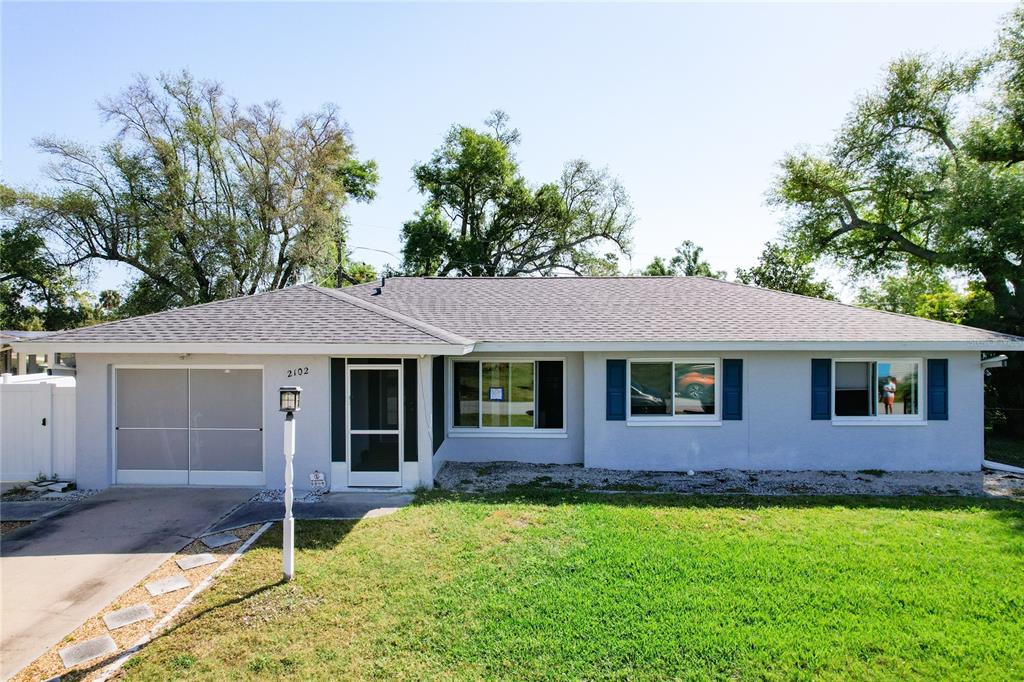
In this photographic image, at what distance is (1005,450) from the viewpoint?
1368 centimetres

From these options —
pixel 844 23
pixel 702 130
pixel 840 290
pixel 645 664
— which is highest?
pixel 844 23

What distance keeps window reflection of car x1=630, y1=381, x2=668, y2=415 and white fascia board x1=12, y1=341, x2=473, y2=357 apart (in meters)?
4.25

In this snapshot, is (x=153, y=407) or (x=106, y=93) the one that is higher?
(x=106, y=93)

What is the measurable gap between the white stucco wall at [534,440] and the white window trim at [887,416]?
17.1 feet

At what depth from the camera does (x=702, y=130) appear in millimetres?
15312

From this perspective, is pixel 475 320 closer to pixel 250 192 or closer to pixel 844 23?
pixel 844 23

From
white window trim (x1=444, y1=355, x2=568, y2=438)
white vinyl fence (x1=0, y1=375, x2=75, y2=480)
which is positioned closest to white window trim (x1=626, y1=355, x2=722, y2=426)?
white window trim (x1=444, y1=355, x2=568, y2=438)

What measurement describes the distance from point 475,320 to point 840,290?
2233 cm

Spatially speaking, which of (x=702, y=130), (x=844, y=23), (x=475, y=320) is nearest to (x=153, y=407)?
(x=475, y=320)

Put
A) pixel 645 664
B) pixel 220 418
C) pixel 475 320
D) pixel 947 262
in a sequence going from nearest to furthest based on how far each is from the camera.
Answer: pixel 645 664
pixel 220 418
pixel 475 320
pixel 947 262

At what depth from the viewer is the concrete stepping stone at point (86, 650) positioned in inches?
182

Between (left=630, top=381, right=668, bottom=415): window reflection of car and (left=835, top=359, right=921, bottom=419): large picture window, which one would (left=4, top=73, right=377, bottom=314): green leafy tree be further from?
(left=835, top=359, right=921, bottom=419): large picture window

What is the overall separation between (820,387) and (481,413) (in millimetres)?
7112

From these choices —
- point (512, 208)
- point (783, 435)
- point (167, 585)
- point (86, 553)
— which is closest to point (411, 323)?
point (167, 585)
